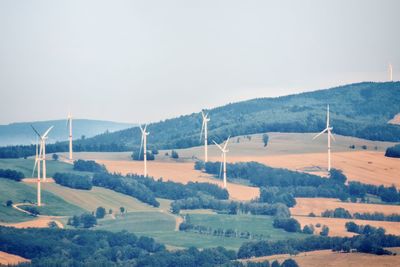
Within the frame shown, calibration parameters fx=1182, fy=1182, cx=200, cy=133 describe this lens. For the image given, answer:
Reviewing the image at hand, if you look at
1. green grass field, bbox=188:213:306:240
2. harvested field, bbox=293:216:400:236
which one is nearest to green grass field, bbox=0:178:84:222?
green grass field, bbox=188:213:306:240

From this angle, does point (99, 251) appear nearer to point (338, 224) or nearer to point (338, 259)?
point (338, 259)

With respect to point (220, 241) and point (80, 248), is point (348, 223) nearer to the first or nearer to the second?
point (220, 241)

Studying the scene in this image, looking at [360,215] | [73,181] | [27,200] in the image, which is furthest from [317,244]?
[73,181]

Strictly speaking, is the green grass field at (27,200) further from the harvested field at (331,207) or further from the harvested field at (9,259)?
the harvested field at (331,207)

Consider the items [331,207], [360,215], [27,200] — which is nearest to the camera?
[360,215]

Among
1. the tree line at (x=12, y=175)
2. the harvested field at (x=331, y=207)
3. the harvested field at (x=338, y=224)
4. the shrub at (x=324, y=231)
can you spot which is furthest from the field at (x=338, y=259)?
the tree line at (x=12, y=175)

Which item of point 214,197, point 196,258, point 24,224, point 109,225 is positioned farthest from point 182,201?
point 196,258

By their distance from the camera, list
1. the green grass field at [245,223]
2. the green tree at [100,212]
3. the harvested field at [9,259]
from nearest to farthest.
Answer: the harvested field at [9,259], the green grass field at [245,223], the green tree at [100,212]
